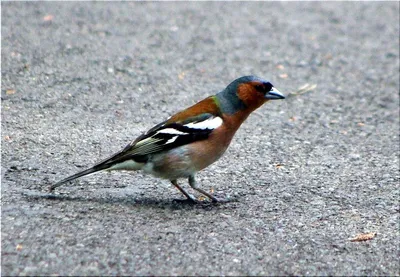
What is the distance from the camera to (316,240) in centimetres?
517

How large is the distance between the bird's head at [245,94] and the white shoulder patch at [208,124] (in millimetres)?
137

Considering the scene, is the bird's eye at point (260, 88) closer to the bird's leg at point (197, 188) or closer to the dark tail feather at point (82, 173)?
the bird's leg at point (197, 188)

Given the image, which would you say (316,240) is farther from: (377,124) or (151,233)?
(377,124)

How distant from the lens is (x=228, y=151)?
23.2ft

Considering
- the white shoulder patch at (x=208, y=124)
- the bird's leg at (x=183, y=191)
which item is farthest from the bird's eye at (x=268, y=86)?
the bird's leg at (x=183, y=191)

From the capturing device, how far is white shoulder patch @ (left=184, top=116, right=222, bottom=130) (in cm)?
563

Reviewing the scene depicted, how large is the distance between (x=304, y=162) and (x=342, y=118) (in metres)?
1.56

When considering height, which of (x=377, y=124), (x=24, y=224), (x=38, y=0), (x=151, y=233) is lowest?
(x=377, y=124)

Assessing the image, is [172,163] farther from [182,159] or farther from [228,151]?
[228,151]

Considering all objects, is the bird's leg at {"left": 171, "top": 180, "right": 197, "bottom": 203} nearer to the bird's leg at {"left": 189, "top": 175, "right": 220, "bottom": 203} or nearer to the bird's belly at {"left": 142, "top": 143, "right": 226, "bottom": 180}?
the bird's leg at {"left": 189, "top": 175, "right": 220, "bottom": 203}

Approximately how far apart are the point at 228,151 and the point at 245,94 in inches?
52.7

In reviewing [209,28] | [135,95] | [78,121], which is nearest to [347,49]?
[209,28]

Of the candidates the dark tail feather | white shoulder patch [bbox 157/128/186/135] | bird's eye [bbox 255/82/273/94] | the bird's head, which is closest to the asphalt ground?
the dark tail feather

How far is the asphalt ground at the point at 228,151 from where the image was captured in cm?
479
